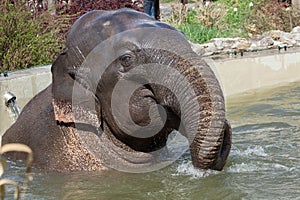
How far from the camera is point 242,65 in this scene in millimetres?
9711

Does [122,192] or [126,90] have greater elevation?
[126,90]

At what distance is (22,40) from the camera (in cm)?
827

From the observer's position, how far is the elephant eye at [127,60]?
378cm

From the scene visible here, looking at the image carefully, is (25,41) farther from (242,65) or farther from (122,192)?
(122,192)

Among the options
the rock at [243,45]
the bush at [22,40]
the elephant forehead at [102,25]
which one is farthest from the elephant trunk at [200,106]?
the rock at [243,45]

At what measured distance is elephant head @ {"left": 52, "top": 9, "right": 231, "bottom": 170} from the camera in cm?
335

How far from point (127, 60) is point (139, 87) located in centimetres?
19

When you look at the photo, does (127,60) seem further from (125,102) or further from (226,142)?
(226,142)

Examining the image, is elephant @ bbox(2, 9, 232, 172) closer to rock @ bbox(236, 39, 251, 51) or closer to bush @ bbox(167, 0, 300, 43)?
rock @ bbox(236, 39, 251, 51)

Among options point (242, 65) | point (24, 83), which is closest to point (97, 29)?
point (24, 83)

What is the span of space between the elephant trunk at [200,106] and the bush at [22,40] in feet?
16.5

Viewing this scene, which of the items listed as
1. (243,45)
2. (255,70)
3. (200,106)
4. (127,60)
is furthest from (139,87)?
(243,45)

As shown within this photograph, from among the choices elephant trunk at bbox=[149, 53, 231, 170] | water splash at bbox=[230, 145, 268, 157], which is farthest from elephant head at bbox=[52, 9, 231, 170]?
water splash at bbox=[230, 145, 268, 157]

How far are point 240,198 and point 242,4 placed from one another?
1708 centimetres
